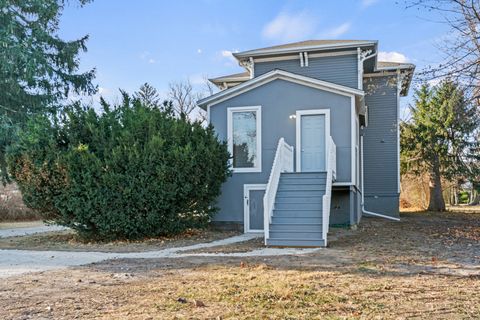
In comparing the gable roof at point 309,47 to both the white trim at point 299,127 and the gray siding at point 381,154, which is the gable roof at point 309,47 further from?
the white trim at point 299,127

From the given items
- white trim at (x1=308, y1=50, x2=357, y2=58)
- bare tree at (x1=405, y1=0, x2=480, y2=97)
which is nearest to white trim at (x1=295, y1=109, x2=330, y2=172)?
white trim at (x1=308, y1=50, x2=357, y2=58)

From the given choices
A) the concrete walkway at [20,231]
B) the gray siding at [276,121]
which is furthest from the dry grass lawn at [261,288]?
the concrete walkway at [20,231]

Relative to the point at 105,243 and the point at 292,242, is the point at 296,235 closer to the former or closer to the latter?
the point at 292,242

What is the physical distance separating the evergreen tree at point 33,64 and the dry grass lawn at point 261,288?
37.1ft

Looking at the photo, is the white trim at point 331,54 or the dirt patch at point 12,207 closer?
the white trim at point 331,54

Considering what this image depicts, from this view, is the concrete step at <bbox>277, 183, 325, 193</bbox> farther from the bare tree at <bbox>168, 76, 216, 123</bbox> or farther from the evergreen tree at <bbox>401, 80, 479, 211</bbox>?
the bare tree at <bbox>168, 76, 216, 123</bbox>

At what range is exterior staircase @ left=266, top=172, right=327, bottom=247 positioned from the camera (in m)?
9.30

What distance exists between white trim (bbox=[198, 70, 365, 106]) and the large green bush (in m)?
2.47

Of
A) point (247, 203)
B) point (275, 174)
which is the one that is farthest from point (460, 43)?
point (247, 203)

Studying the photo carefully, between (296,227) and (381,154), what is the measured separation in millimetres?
9429

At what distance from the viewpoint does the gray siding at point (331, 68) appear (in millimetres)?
14875

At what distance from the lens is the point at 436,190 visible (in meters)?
23.3

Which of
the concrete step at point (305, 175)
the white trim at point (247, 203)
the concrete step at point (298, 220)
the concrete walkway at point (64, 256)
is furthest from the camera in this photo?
the white trim at point (247, 203)

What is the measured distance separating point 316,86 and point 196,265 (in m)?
7.51
